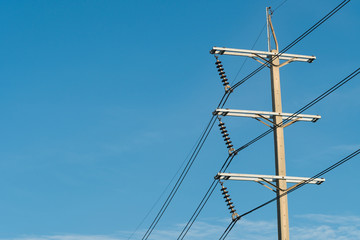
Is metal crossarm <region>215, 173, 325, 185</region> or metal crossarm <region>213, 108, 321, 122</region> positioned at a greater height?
metal crossarm <region>213, 108, 321, 122</region>

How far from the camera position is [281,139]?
3159 cm

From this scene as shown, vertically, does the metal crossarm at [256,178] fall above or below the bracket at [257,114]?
below

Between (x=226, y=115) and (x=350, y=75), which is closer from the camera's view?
(x=350, y=75)

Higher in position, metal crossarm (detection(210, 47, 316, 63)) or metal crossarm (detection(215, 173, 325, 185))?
metal crossarm (detection(210, 47, 316, 63))

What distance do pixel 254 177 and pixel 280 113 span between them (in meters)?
3.15

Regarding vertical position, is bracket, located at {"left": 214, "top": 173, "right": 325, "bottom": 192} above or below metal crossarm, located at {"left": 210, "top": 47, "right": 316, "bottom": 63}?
below

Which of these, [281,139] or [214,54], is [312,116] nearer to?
[281,139]

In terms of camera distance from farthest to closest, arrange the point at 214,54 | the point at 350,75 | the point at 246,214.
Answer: the point at 214,54 < the point at 246,214 < the point at 350,75

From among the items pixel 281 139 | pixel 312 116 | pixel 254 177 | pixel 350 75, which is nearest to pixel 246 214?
pixel 254 177

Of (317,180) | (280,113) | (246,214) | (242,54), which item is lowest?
(246,214)

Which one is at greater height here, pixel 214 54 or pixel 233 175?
pixel 214 54

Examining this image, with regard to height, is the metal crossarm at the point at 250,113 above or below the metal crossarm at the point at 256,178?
above

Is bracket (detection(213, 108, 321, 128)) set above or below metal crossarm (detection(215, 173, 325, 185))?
above

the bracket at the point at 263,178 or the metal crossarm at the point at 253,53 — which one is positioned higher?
the metal crossarm at the point at 253,53
